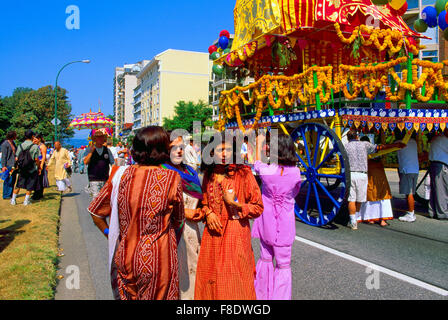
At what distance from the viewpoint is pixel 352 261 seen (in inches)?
185

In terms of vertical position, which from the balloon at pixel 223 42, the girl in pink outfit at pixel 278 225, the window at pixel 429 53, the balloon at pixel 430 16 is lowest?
the girl in pink outfit at pixel 278 225

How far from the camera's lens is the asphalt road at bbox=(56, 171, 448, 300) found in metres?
3.78

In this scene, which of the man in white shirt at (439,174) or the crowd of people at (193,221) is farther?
the man in white shirt at (439,174)

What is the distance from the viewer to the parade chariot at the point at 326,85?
6.39m

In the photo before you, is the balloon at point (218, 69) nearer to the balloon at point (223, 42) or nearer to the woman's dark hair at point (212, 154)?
the balloon at point (223, 42)

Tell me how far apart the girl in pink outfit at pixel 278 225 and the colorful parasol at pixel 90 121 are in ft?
38.2

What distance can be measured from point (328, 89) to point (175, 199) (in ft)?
17.4

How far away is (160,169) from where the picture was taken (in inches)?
95.3

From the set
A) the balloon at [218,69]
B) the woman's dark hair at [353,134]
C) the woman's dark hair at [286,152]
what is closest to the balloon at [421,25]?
the woman's dark hair at [353,134]

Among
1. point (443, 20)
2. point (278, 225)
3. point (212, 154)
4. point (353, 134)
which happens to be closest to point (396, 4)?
point (443, 20)

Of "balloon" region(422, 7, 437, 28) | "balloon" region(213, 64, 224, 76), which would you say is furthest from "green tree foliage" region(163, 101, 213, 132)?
"balloon" region(422, 7, 437, 28)

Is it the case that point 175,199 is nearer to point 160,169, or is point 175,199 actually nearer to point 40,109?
point 160,169
